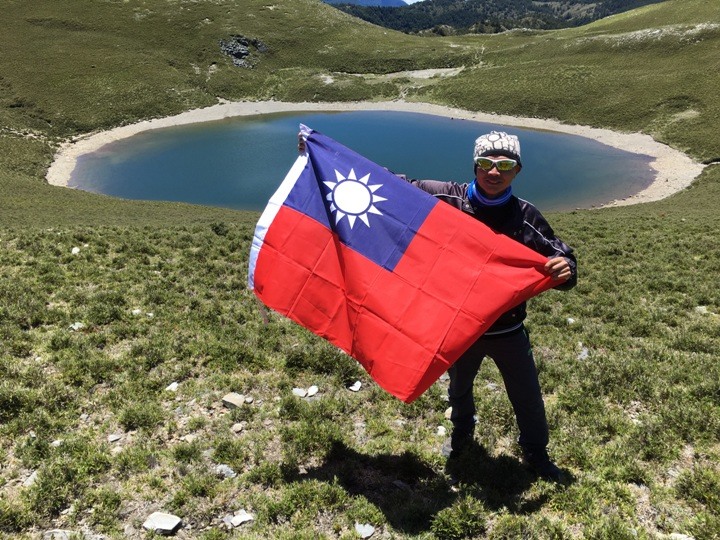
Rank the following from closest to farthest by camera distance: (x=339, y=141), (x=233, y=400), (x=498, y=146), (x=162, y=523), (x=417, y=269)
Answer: (x=498, y=146), (x=162, y=523), (x=417, y=269), (x=233, y=400), (x=339, y=141)

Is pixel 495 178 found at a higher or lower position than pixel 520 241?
higher

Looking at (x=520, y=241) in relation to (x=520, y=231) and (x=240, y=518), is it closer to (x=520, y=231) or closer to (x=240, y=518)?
(x=520, y=231)

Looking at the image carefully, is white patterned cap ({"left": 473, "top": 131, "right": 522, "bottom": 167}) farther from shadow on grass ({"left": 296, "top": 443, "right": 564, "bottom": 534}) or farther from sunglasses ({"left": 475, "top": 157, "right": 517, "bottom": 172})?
shadow on grass ({"left": 296, "top": 443, "right": 564, "bottom": 534})

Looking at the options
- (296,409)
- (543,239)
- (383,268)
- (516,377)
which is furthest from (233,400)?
(543,239)

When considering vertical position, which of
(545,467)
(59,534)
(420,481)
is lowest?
(420,481)

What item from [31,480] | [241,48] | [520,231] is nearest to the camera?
[520,231]

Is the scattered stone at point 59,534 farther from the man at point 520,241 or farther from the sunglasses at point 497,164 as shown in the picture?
the sunglasses at point 497,164
